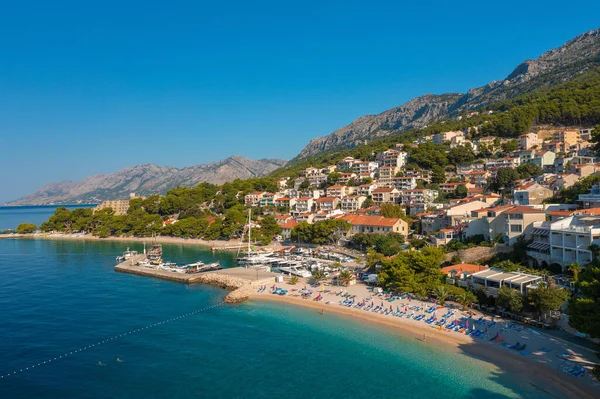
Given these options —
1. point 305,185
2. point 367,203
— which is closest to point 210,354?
point 367,203

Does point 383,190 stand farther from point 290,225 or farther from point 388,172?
point 290,225

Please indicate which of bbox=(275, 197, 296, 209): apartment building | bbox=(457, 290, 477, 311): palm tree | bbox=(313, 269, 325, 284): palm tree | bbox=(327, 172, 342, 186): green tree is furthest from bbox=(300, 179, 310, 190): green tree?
bbox=(457, 290, 477, 311): palm tree

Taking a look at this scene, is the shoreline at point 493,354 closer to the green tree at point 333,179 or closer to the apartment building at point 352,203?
the apartment building at point 352,203

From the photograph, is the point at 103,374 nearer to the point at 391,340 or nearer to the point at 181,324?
the point at 181,324

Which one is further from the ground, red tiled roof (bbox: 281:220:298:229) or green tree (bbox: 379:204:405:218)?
green tree (bbox: 379:204:405:218)

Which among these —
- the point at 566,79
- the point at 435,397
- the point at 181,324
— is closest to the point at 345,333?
the point at 435,397

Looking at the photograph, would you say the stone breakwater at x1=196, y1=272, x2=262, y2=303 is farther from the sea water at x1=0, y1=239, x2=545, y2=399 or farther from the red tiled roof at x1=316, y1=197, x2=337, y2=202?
the red tiled roof at x1=316, y1=197, x2=337, y2=202
